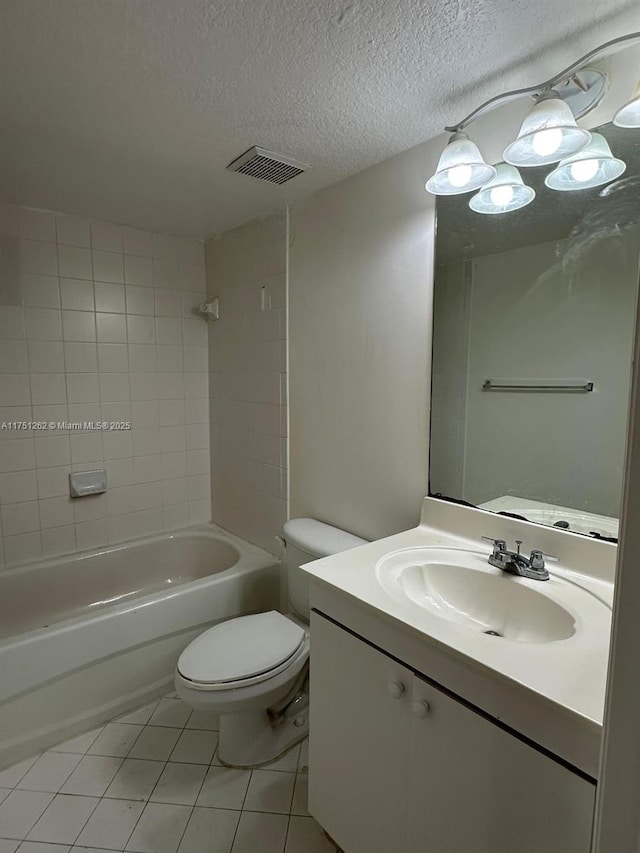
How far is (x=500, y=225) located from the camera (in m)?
1.36

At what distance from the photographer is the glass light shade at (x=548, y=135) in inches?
41.1

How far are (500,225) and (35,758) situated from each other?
2.45 metres

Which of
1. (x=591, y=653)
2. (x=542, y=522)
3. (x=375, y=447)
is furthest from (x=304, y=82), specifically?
(x=591, y=653)

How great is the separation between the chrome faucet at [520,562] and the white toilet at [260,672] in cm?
64

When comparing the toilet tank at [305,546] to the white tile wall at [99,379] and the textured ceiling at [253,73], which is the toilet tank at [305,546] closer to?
the white tile wall at [99,379]

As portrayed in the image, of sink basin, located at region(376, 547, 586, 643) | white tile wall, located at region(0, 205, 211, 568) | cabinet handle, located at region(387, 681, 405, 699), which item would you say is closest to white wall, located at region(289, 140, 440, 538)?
sink basin, located at region(376, 547, 586, 643)

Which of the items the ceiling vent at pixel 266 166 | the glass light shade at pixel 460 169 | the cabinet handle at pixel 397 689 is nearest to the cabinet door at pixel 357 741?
the cabinet handle at pixel 397 689

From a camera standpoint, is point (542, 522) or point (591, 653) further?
point (542, 522)

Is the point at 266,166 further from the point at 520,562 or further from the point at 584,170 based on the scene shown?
the point at 520,562

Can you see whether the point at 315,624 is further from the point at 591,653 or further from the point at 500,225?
the point at 500,225

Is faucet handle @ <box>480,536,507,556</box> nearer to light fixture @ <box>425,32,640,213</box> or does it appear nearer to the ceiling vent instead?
light fixture @ <box>425,32,640,213</box>

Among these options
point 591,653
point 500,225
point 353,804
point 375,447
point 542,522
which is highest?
point 500,225

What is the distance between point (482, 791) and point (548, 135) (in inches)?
56.9

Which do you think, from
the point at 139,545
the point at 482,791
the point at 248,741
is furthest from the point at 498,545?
the point at 139,545
